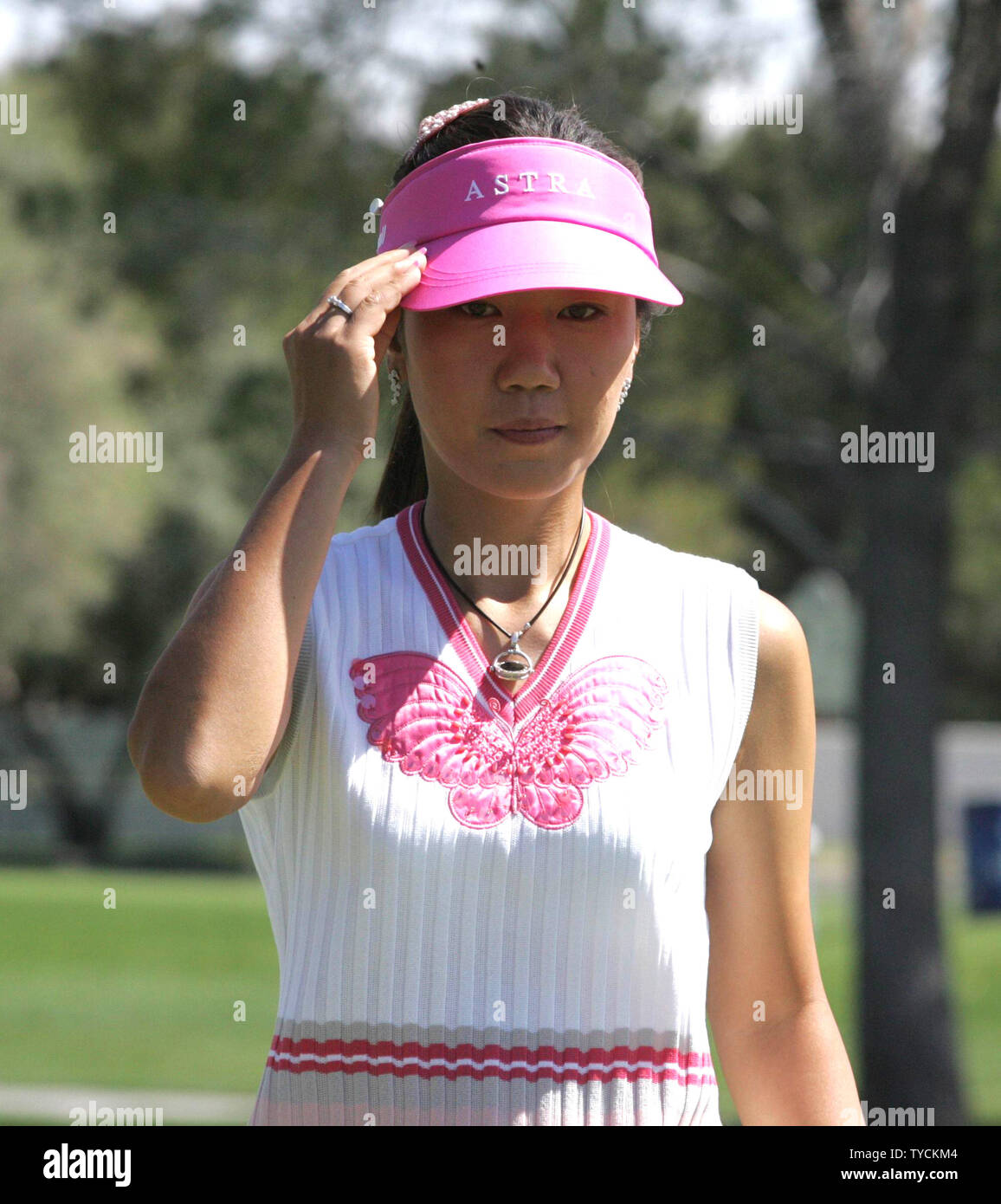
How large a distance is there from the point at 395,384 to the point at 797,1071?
94 centimetres

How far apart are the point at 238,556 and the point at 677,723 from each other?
0.51 meters

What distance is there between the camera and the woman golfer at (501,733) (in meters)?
1.68

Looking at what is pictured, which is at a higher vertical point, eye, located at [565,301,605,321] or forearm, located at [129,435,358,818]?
eye, located at [565,301,605,321]

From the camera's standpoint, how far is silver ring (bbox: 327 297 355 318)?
5.68ft

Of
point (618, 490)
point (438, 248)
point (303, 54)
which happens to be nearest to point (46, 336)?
point (618, 490)

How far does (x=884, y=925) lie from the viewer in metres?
8.52

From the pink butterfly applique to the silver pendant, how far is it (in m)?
0.04
